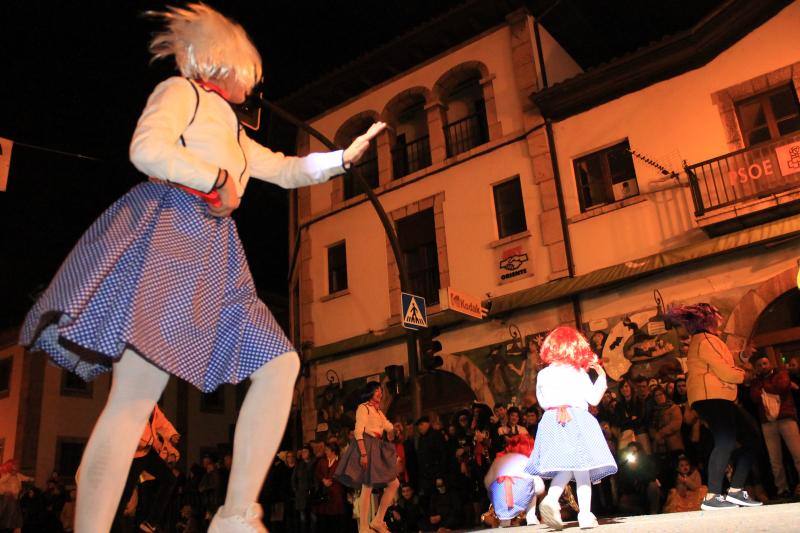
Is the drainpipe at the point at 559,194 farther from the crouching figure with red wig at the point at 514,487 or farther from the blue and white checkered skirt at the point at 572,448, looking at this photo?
the blue and white checkered skirt at the point at 572,448

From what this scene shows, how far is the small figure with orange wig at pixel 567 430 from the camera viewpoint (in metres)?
5.78

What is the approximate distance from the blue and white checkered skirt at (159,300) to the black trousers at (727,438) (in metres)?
5.63

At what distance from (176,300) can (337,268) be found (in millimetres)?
18372

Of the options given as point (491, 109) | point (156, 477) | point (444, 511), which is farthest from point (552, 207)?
point (156, 477)

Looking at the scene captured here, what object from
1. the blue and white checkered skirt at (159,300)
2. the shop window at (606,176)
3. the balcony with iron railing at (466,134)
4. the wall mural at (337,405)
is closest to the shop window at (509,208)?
the shop window at (606,176)

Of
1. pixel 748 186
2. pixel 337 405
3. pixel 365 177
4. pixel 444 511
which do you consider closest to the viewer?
pixel 444 511

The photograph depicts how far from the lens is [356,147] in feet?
10.0

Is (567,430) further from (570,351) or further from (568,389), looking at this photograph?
(570,351)

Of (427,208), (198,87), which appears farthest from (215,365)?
(427,208)

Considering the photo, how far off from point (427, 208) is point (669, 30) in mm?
8235

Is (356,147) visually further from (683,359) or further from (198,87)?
(683,359)

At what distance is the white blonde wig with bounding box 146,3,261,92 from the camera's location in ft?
9.16

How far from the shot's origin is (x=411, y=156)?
20156mm

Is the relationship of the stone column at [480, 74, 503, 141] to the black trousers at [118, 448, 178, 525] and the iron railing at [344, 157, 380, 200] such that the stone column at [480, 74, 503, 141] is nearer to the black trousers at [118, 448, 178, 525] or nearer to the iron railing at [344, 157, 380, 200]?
the iron railing at [344, 157, 380, 200]
